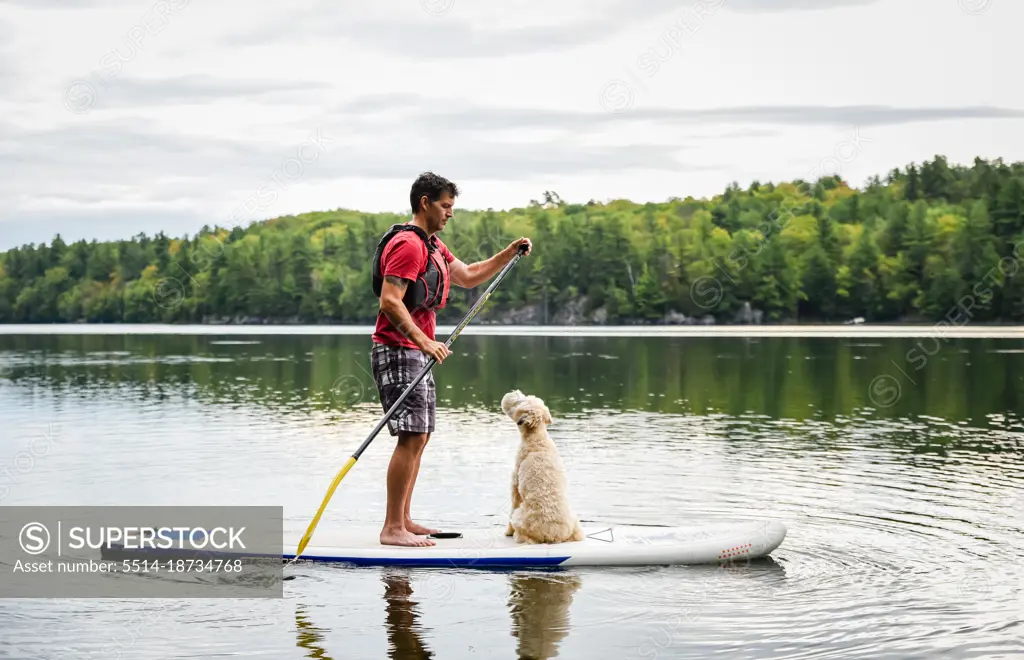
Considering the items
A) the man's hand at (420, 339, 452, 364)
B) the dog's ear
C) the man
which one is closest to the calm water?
the man

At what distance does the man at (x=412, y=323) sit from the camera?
911cm

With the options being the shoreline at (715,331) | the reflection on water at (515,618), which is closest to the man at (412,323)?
the reflection on water at (515,618)

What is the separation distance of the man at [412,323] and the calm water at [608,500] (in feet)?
2.87

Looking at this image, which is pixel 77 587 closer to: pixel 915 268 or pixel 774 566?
pixel 774 566

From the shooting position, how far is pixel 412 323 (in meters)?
9.02

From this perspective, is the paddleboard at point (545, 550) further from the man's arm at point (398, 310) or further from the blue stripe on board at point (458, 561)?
the man's arm at point (398, 310)

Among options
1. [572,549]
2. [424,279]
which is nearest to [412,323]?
[424,279]

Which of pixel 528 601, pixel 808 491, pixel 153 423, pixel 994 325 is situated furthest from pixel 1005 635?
pixel 994 325

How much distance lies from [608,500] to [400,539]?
4.12 m

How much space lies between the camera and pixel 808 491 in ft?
44.8

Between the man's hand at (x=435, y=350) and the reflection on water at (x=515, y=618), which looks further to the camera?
the man's hand at (x=435, y=350)

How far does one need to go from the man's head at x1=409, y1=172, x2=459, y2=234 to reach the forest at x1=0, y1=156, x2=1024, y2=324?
106 m

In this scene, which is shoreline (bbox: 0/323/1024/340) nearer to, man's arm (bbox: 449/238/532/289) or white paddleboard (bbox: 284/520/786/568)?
man's arm (bbox: 449/238/532/289)

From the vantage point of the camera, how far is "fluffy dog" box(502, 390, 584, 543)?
368 inches
